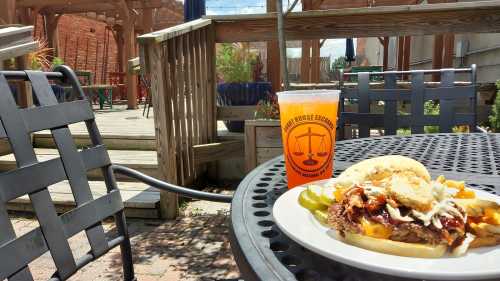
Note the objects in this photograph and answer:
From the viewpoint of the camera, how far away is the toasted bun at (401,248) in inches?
18.2

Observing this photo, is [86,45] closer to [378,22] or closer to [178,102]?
[178,102]

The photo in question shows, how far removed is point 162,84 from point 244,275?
2.58 metres

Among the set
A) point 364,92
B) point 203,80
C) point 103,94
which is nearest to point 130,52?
point 103,94

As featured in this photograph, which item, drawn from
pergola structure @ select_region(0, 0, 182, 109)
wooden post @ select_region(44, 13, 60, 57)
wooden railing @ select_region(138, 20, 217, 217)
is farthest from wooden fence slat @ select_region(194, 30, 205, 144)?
wooden post @ select_region(44, 13, 60, 57)

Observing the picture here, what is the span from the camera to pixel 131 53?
355 inches

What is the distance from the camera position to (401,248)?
1.54 ft

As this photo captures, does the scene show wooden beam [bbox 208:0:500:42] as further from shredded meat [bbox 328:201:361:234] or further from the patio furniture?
the patio furniture

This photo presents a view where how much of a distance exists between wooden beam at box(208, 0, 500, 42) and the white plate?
315 cm

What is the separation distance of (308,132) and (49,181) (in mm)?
591

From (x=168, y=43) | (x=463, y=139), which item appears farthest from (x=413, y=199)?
(x=168, y=43)

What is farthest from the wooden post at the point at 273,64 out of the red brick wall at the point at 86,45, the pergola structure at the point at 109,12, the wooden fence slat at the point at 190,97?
the red brick wall at the point at 86,45

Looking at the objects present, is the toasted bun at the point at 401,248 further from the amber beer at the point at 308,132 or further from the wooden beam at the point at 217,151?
the wooden beam at the point at 217,151

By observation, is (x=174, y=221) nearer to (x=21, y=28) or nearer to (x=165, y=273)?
(x=165, y=273)

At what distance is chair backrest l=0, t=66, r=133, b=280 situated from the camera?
0.79 m
